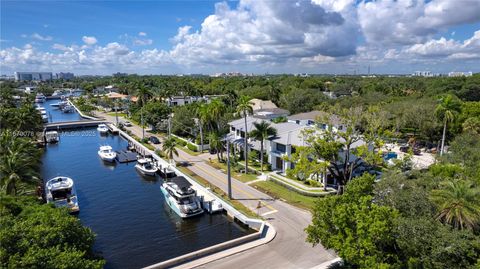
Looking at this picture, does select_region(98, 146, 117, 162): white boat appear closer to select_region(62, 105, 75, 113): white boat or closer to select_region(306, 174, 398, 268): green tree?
select_region(306, 174, 398, 268): green tree

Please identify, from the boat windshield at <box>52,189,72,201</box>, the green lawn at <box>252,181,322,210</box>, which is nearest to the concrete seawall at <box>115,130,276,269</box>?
the green lawn at <box>252,181,322,210</box>

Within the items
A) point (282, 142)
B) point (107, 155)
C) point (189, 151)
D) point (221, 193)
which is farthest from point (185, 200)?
point (107, 155)

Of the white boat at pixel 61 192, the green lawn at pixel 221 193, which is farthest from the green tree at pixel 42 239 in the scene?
the white boat at pixel 61 192

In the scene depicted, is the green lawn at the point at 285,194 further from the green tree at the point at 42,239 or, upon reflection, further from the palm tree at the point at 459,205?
the green tree at the point at 42,239

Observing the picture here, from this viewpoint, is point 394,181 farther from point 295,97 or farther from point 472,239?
point 295,97

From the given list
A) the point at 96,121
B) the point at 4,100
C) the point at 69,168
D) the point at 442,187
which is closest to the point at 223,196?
the point at 442,187

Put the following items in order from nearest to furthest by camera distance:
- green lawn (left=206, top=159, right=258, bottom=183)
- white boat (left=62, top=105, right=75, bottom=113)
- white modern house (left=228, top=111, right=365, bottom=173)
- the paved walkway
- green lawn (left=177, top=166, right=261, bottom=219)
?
the paved walkway < green lawn (left=177, top=166, right=261, bottom=219) < white modern house (left=228, top=111, right=365, bottom=173) < green lawn (left=206, top=159, right=258, bottom=183) < white boat (left=62, top=105, right=75, bottom=113)

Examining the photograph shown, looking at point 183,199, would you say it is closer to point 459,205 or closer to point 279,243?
point 279,243
